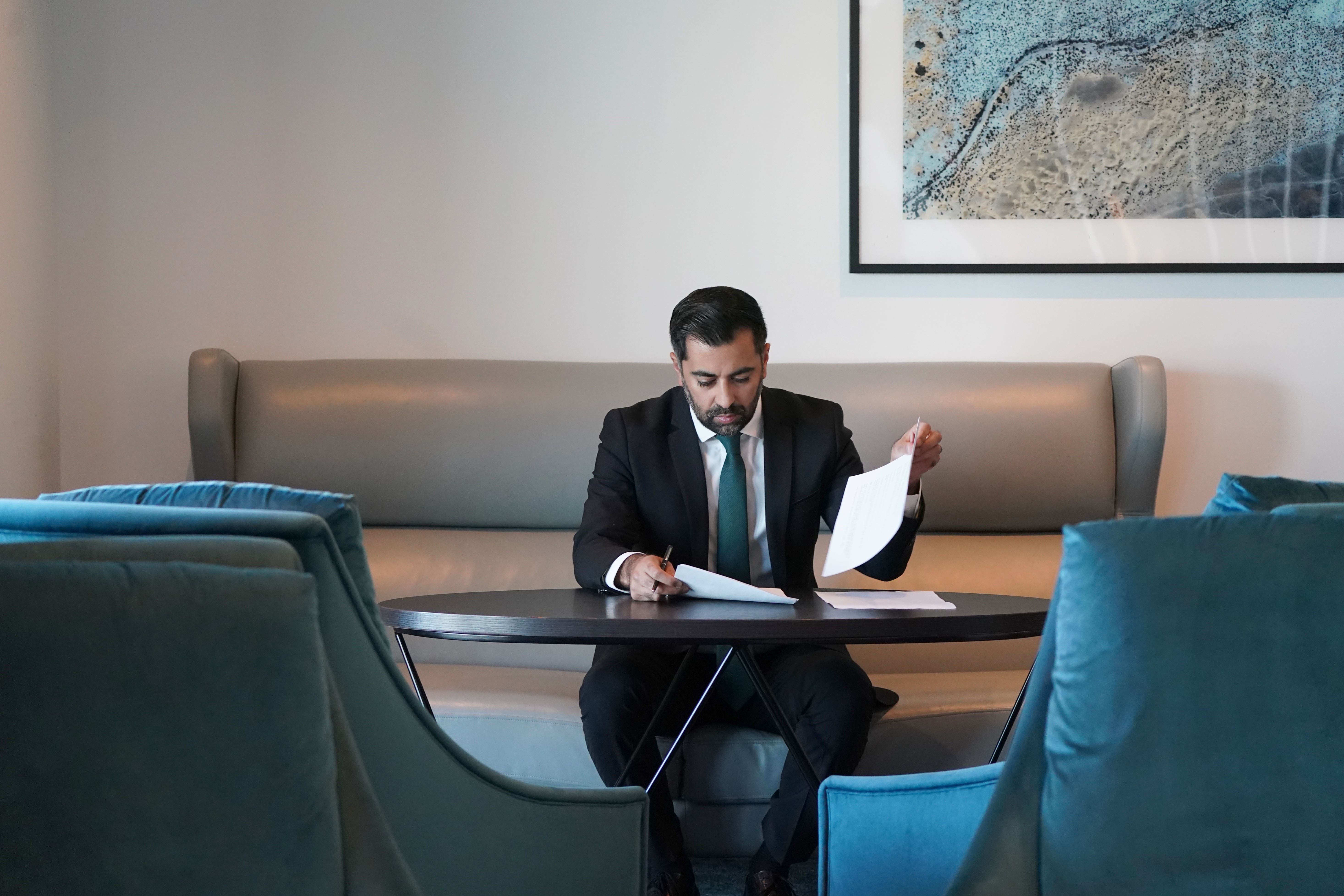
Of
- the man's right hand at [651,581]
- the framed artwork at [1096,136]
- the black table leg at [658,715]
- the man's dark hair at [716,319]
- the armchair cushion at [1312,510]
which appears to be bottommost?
the black table leg at [658,715]

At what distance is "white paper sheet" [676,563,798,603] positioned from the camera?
190 centimetres

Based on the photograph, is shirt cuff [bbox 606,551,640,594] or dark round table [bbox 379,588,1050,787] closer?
dark round table [bbox 379,588,1050,787]

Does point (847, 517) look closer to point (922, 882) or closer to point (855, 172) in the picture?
point (922, 882)

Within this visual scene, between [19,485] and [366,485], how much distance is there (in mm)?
925

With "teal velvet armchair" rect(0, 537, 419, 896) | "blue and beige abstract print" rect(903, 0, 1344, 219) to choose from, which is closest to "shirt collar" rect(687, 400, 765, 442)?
"blue and beige abstract print" rect(903, 0, 1344, 219)

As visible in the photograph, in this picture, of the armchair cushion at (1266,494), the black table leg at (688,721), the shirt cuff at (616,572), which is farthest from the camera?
the shirt cuff at (616,572)

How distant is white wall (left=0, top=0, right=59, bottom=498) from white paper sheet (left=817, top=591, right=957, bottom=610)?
216cm

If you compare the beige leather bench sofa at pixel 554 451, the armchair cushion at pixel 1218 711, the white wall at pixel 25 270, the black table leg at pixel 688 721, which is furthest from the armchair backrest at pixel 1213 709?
the white wall at pixel 25 270

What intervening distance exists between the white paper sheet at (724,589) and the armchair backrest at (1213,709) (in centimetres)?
83

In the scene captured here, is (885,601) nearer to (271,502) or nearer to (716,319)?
(716,319)

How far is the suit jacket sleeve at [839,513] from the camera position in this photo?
7.52ft

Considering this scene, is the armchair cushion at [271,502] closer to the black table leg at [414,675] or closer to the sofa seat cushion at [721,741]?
the black table leg at [414,675]

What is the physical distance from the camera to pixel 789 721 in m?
2.10

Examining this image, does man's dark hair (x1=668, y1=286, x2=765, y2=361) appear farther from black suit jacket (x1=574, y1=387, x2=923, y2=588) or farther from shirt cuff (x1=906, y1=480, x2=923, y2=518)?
shirt cuff (x1=906, y1=480, x2=923, y2=518)
